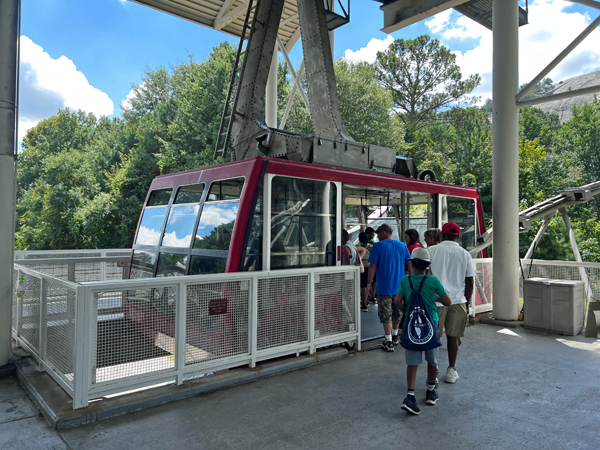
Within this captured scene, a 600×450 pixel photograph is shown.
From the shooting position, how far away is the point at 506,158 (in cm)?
818

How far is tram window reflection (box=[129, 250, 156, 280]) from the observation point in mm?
6344

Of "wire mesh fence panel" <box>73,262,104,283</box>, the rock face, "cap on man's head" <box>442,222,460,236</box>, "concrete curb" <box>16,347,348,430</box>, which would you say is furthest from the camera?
the rock face

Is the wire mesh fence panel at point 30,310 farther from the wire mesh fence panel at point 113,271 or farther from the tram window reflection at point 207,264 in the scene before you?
the wire mesh fence panel at point 113,271

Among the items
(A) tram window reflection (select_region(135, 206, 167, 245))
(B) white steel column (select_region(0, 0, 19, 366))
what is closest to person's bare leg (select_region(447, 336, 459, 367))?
(A) tram window reflection (select_region(135, 206, 167, 245))

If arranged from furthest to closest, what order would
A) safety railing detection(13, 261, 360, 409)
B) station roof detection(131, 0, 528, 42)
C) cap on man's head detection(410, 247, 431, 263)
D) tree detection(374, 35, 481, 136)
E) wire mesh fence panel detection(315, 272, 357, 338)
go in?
tree detection(374, 35, 481, 136) < station roof detection(131, 0, 528, 42) < wire mesh fence panel detection(315, 272, 357, 338) < cap on man's head detection(410, 247, 431, 263) < safety railing detection(13, 261, 360, 409)

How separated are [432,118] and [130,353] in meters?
42.7

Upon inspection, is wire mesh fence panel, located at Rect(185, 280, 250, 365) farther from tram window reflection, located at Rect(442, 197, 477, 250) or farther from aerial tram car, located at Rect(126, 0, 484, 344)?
Result: tram window reflection, located at Rect(442, 197, 477, 250)

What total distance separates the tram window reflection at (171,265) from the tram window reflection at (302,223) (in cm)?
129

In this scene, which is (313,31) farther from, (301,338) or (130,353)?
(130,353)

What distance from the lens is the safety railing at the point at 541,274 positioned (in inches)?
301

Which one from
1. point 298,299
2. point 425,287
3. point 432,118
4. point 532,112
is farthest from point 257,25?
point 532,112

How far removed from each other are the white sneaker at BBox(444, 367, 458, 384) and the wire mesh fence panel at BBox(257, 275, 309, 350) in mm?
1730

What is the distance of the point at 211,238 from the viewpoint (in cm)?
551

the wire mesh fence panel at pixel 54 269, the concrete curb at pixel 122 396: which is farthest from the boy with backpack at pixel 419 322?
the wire mesh fence panel at pixel 54 269
